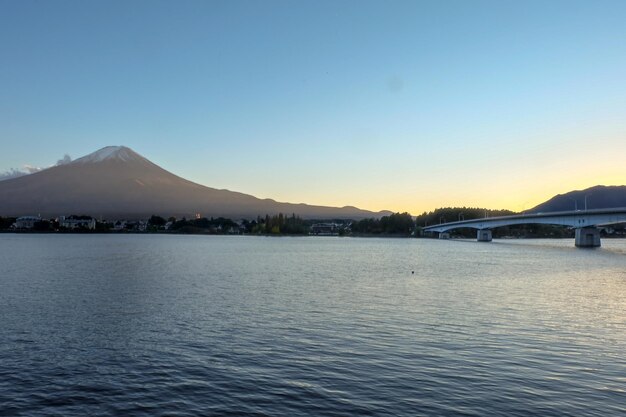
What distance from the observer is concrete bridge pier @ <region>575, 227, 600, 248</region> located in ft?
459

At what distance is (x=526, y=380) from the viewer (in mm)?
16688

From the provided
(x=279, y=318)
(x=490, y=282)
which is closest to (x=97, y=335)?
(x=279, y=318)

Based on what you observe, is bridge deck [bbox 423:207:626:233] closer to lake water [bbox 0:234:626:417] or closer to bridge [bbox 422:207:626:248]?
bridge [bbox 422:207:626:248]

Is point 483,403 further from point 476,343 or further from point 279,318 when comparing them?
point 279,318

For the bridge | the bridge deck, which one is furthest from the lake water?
the bridge

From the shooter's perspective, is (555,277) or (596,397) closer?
(596,397)

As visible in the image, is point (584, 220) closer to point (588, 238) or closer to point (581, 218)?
point (581, 218)

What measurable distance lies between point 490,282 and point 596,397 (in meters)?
36.7

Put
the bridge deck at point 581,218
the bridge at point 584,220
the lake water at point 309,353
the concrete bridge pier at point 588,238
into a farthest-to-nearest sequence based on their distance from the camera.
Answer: the concrete bridge pier at point 588,238 < the bridge at point 584,220 < the bridge deck at point 581,218 < the lake water at point 309,353

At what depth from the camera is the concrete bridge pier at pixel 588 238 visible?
14000 cm

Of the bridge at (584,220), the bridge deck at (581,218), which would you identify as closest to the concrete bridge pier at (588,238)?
the bridge at (584,220)

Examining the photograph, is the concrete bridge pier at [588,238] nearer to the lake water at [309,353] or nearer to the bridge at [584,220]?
the bridge at [584,220]

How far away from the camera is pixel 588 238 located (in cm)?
14100

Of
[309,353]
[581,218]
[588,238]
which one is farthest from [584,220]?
[309,353]
